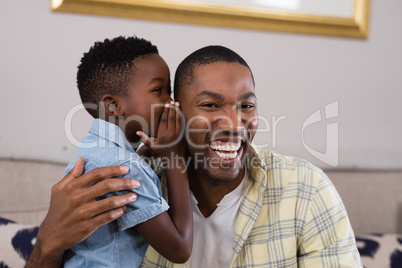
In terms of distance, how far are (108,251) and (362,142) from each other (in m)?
1.66

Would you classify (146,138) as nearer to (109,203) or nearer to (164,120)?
(164,120)

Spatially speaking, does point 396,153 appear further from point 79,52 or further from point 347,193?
point 79,52

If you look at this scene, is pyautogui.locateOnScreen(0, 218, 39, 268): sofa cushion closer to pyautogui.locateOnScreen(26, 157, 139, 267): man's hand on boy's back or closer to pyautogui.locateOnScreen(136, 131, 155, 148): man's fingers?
pyautogui.locateOnScreen(26, 157, 139, 267): man's hand on boy's back

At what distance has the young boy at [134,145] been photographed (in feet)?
3.57

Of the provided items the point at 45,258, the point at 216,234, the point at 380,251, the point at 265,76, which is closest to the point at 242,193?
the point at 216,234

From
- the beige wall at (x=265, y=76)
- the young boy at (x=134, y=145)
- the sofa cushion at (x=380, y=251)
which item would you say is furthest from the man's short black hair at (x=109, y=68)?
the sofa cushion at (x=380, y=251)

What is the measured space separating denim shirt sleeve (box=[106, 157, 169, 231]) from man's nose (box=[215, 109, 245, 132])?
308 millimetres

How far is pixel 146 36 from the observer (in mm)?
2027

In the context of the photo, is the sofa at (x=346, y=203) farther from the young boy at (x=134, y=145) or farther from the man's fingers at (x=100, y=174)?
the man's fingers at (x=100, y=174)

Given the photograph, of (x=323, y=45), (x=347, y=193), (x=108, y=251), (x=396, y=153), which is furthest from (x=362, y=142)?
(x=108, y=251)

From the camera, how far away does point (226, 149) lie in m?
1.33

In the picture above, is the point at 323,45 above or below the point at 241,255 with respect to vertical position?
above

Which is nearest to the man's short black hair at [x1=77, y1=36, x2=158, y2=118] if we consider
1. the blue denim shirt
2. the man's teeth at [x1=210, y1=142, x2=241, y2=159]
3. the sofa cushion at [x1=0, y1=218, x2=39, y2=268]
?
the blue denim shirt

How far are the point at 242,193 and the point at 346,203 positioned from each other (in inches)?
36.7
